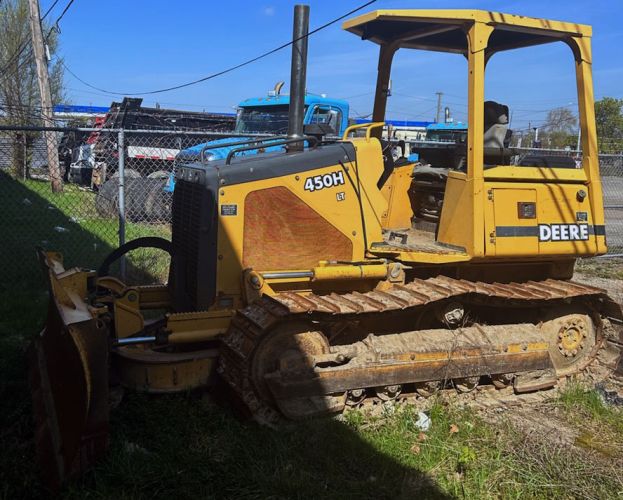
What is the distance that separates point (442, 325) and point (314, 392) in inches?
47.5

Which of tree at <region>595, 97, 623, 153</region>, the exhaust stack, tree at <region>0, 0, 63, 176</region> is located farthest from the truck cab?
tree at <region>0, 0, 63, 176</region>

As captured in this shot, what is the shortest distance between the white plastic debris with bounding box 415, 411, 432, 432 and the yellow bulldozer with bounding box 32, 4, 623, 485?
0.23m

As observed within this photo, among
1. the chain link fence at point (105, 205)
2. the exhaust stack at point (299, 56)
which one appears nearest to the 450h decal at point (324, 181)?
the exhaust stack at point (299, 56)

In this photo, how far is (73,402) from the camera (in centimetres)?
340

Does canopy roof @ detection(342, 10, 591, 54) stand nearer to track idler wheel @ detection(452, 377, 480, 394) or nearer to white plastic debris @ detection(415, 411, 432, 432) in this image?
track idler wheel @ detection(452, 377, 480, 394)

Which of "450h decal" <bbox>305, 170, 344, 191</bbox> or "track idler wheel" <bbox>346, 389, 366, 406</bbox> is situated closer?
"track idler wheel" <bbox>346, 389, 366, 406</bbox>

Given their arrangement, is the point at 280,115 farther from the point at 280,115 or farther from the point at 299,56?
the point at 299,56

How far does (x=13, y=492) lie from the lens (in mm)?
3195

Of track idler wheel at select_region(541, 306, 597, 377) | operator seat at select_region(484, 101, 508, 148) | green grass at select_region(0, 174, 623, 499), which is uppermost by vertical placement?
operator seat at select_region(484, 101, 508, 148)

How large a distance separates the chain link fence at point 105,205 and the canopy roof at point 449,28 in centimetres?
115

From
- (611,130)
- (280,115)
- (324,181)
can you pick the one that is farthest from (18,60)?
(324,181)

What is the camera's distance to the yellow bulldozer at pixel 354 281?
4.04 metres

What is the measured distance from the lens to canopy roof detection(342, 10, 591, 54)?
4.29 meters

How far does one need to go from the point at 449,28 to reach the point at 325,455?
3.11 m
